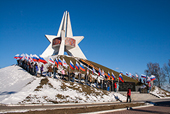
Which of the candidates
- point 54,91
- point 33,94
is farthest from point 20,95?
point 54,91

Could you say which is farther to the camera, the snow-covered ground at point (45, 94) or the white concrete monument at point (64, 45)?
the white concrete monument at point (64, 45)

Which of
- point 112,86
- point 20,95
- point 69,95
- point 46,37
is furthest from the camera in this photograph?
point 46,37

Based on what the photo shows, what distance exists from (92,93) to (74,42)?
31613 mm

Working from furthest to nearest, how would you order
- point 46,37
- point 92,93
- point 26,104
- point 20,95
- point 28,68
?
1. point 46,37
2. point 28,68
3. point 92,93
4. point 20,95
5. point 26,104

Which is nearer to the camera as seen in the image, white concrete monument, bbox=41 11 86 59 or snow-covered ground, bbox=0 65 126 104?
snow-covered ground, bbox=0 65 126 104

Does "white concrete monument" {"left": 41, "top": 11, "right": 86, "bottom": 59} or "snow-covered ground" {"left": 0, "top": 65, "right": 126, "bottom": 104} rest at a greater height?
"white concrete monument" {"left": 41, "top": 11, "right": 86, "bottom": 59}

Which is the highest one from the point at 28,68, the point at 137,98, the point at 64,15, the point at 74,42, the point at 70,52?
the point at 64,15

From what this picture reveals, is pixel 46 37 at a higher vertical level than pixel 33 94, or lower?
higher

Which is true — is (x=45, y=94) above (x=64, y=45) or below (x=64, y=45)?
below

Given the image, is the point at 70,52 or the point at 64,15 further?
the point at 64,15

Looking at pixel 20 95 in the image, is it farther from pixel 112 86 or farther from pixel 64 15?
pixel 64 15

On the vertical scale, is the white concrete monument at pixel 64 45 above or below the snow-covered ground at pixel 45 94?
above

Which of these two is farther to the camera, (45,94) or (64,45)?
(64,45)

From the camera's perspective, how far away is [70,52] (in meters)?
44.2
